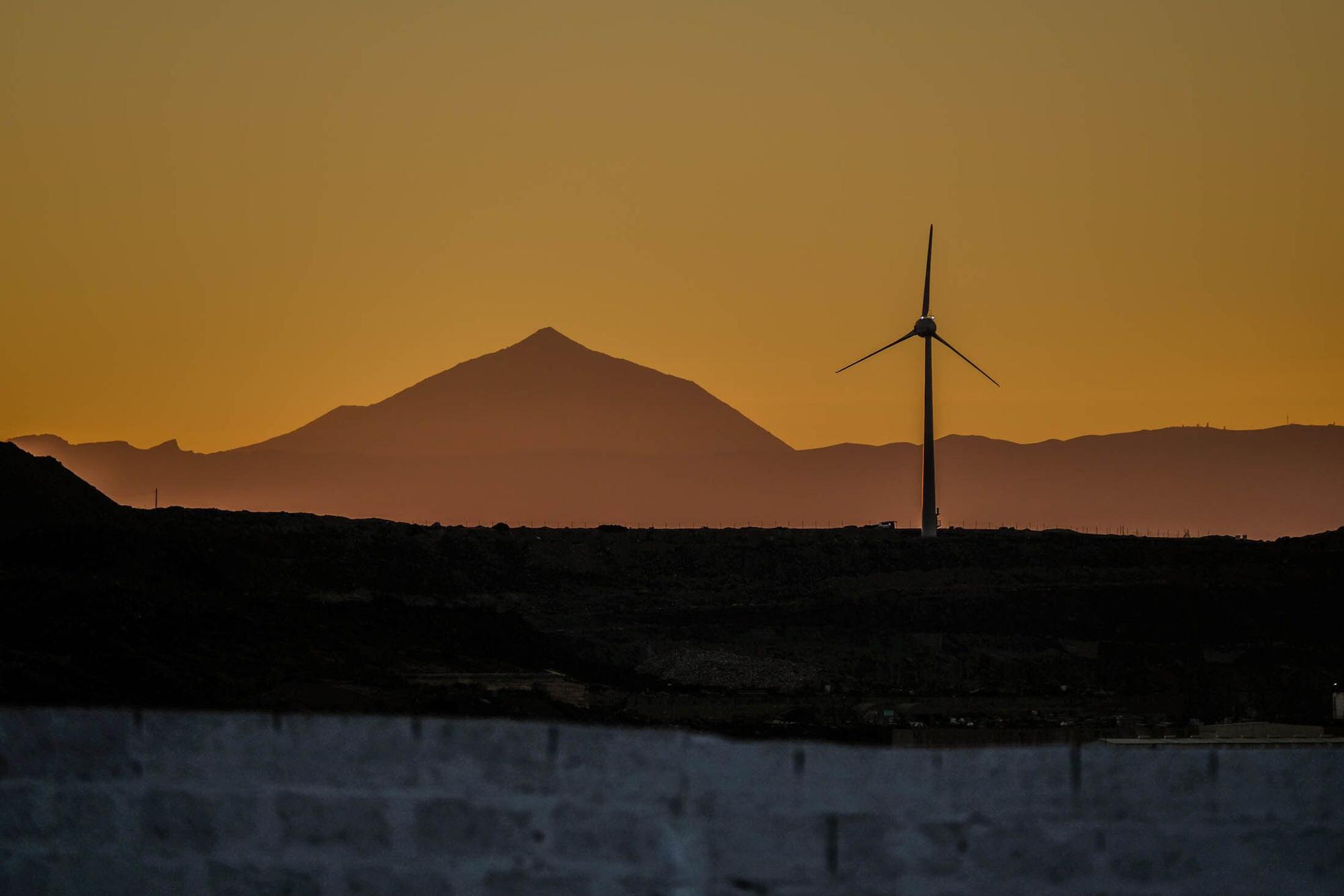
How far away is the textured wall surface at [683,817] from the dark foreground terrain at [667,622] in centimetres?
3113

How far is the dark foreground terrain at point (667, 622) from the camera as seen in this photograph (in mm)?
52656

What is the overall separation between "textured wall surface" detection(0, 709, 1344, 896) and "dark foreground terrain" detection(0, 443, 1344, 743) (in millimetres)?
31128

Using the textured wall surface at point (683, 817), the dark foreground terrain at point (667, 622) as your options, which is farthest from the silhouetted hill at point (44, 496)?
the textured wall surface at point (683, 817)

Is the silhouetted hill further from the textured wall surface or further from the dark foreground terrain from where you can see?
the textured wall surface

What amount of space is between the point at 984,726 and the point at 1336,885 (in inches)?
1901

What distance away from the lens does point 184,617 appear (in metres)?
58.6

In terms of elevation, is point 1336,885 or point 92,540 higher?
point 92,540

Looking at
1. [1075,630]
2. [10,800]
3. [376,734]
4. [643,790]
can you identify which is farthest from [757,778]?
[1075,630]

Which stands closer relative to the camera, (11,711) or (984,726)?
(11,711)

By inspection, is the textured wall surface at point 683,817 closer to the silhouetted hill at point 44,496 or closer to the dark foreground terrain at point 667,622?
the dark foreground terrain at point 667,622

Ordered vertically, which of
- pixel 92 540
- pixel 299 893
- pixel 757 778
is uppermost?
pixel 92 540

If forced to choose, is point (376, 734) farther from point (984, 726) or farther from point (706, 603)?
point (706, 603)

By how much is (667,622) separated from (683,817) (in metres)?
81.0

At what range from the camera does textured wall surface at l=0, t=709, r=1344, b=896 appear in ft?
27.7
